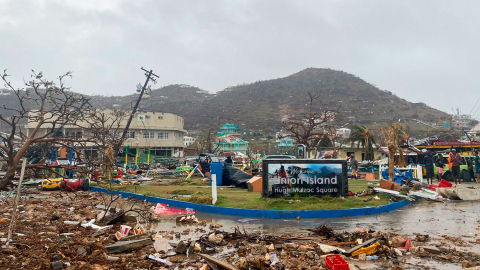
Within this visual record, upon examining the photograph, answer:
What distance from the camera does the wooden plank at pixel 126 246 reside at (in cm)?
693

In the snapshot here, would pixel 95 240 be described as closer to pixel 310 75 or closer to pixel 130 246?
pixel 130 246

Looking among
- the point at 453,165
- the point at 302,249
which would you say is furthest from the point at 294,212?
the point at 453,165

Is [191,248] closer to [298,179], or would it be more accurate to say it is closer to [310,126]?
[298,179]

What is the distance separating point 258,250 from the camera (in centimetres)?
675

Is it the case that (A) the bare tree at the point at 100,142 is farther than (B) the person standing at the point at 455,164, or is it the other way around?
(B) the person standing at the point at 455,164

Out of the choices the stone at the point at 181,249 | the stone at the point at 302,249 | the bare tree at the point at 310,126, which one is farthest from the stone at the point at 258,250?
the bare tree at the point at 310,126

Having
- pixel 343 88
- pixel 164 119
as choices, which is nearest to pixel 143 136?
pixel 164 119

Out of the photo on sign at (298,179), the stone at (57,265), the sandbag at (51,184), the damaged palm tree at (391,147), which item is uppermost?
the damaged palm tree at (391,147)

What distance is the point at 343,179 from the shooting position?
1346 cm

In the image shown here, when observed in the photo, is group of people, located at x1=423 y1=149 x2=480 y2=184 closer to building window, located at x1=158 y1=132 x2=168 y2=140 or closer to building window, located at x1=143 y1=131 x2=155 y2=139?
building window, located at x1=158 y1=132 x2=168 y2=140

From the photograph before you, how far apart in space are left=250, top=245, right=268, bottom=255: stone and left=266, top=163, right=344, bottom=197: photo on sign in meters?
6.51

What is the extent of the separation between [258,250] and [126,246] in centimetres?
252

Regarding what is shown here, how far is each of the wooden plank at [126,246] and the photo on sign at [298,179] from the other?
6.66 metres

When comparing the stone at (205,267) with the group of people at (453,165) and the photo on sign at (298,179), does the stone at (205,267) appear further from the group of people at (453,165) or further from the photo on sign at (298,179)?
the group of people at (453,165)
